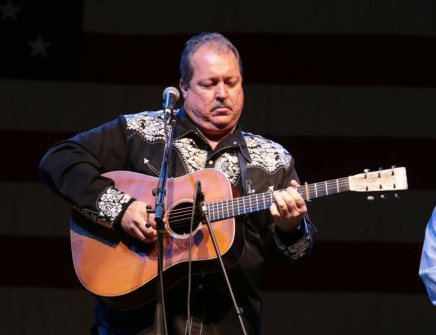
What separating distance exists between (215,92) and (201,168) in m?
0.37

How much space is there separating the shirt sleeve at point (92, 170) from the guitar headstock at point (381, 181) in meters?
0.95

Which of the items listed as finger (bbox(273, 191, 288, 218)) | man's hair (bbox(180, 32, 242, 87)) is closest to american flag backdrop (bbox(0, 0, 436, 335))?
man's hair (bbox(180, 32, 242, 87))

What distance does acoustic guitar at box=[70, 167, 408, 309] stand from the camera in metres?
2.82

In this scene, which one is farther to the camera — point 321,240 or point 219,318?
point 321,240

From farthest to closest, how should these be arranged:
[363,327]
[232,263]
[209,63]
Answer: [363,327]
[209,63]
[232,263]

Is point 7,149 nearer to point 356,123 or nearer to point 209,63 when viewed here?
point 209,63

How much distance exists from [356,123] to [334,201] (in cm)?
55

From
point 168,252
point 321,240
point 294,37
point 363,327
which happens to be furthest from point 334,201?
point 168,252

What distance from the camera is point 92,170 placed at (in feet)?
10.4

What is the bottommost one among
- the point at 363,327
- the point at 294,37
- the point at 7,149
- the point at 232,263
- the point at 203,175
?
the point at 363,327

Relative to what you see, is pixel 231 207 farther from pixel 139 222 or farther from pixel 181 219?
pixel 139 222

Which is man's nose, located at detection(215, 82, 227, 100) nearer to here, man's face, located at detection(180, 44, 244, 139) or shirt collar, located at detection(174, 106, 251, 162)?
man's face, located at detection(180, 44, 244, 139)

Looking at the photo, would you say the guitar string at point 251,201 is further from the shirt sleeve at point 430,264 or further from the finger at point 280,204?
the shirt sleeve at point 430,264

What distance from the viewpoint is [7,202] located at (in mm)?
4789
